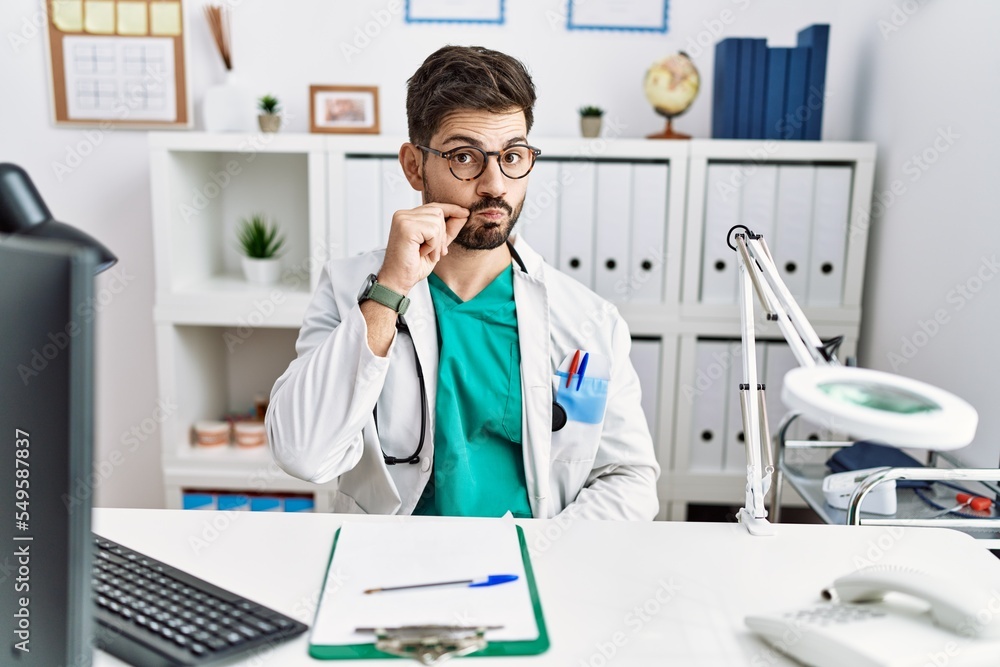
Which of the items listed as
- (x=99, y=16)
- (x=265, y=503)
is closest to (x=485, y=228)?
(x=265, y=503)

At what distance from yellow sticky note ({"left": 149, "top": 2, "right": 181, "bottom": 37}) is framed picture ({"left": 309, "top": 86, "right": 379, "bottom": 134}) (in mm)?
494

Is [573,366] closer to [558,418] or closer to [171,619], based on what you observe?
[558,418]

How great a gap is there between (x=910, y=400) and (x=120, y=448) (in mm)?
2661

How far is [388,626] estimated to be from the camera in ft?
2.88

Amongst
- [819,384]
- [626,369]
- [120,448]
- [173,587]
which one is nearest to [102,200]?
[120,448]

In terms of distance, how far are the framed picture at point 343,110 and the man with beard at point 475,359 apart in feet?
2.83

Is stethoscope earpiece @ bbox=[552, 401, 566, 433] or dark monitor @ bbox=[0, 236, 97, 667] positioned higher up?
dark monitor @ bbox=[0, 236, 97, 667]

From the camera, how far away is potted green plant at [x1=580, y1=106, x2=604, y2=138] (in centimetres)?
235

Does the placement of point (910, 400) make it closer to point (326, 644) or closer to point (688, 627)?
point (688, 627)

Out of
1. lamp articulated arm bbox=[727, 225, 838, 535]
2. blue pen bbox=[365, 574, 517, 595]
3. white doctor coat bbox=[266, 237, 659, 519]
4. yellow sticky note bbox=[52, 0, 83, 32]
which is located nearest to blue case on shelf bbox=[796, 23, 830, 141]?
white doctor coat bbox=[266, 237, 659, 519]

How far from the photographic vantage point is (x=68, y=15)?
251cm

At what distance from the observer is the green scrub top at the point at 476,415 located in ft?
4.78

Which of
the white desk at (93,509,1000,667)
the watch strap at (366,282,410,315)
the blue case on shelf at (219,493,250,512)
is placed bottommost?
the blue case on shelf at (219,493,250,512)

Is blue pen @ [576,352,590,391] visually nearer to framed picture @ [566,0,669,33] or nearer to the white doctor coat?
the white doctor coat
